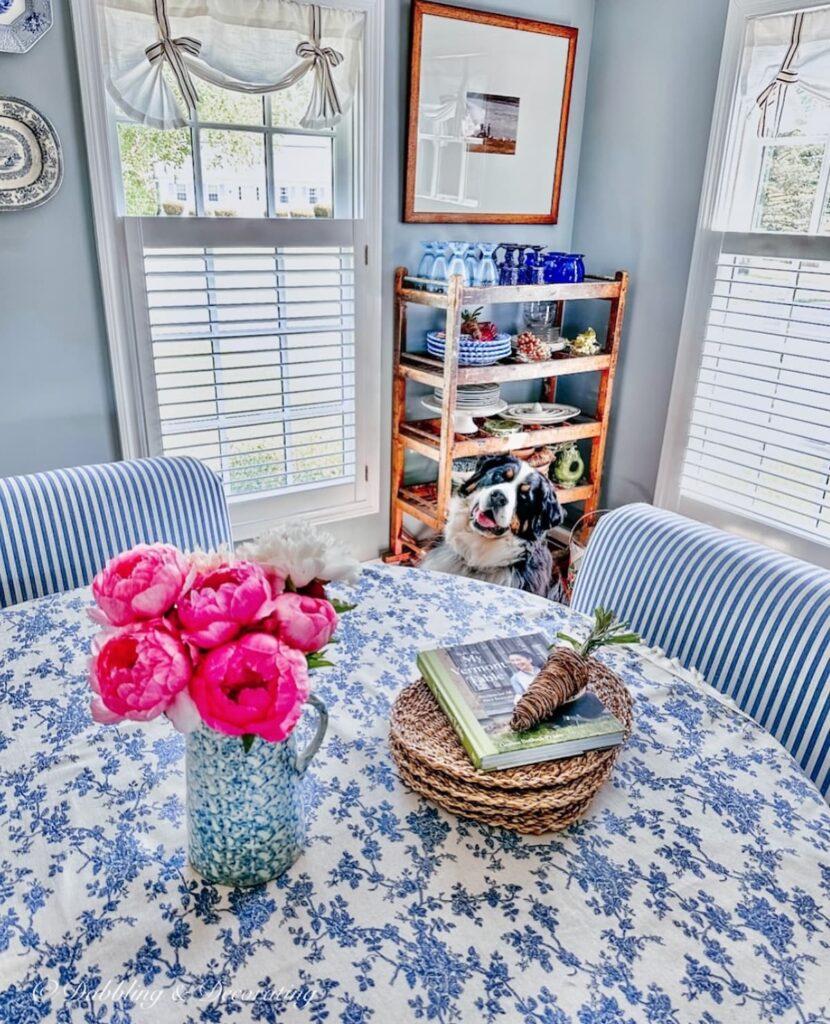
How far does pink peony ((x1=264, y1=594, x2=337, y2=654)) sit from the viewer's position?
750mm

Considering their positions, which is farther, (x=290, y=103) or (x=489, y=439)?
(x=489, y=439)

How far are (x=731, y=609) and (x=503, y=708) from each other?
2.10ft

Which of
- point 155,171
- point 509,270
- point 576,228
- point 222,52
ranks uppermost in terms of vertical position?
point 222,52

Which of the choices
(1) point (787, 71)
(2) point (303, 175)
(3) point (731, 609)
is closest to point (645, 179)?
(1) point (787, 71)

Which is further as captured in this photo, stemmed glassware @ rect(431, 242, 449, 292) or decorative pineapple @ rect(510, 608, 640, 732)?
stemmed glassware @ rect(431, 242, 449, 292)

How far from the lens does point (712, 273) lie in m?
2.65

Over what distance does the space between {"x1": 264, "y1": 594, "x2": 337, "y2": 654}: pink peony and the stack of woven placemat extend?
34 cm

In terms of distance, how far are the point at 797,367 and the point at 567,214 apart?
1170mm

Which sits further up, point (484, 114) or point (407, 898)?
point (484, 114)

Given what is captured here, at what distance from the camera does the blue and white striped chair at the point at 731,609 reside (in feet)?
4.41

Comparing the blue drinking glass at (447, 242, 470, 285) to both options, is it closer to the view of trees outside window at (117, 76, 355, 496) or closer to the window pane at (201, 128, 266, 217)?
the view of trees outside window at (117, 76, 355, 496)

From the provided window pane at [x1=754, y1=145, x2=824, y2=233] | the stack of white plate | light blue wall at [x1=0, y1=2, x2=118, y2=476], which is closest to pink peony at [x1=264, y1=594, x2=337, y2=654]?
light blue wall at [x1=0, y1=2, x2=118, y2=476]

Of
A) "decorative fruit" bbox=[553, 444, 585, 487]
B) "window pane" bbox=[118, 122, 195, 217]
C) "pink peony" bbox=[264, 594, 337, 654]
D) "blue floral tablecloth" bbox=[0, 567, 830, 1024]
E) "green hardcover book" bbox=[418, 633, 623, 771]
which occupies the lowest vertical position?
"decorative fruit" bbox=[553, 444, 585, 487]

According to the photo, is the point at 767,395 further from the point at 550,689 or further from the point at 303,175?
the point at 550,689
